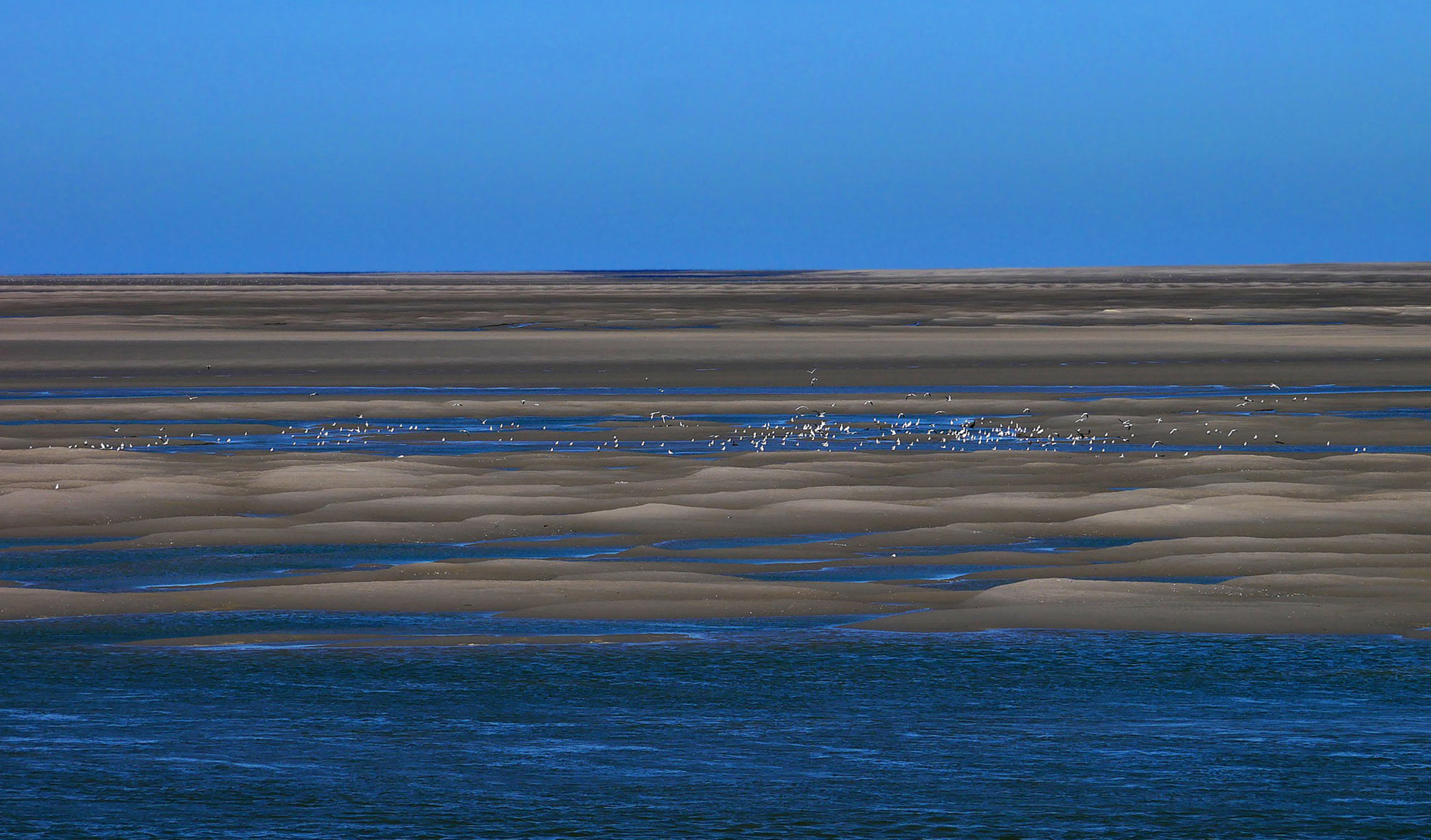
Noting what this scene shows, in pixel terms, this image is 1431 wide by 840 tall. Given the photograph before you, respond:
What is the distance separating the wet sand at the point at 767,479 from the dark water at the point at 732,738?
2.44 ft

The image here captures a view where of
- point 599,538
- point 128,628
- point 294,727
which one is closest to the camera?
point 294,727

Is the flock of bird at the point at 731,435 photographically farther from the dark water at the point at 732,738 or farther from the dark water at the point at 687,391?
the dark water at the point at 732,738

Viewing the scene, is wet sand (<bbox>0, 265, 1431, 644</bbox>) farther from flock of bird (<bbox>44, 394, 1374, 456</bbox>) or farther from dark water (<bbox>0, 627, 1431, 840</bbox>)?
dark water (<bbox>0, 627, 1431, 840</bbox>)

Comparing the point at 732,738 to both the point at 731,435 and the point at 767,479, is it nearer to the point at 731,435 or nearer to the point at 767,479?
the point at 767,479

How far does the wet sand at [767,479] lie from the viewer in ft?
28.6

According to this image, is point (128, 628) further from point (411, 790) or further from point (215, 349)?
point (215, 349)

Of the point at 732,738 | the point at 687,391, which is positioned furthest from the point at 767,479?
the point at 687,391

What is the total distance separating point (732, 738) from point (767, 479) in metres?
7.14

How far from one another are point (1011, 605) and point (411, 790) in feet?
12.4

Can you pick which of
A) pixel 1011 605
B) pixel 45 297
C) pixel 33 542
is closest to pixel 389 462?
pixel 33 542

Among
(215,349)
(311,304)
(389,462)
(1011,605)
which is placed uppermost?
(311,304)

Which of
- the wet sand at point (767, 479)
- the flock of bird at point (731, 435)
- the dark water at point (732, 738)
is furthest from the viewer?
the flock of bird at point (731, 435)

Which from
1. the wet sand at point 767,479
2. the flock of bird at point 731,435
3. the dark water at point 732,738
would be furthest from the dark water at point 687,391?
the dark water at point 732,738

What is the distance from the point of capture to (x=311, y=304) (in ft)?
226
